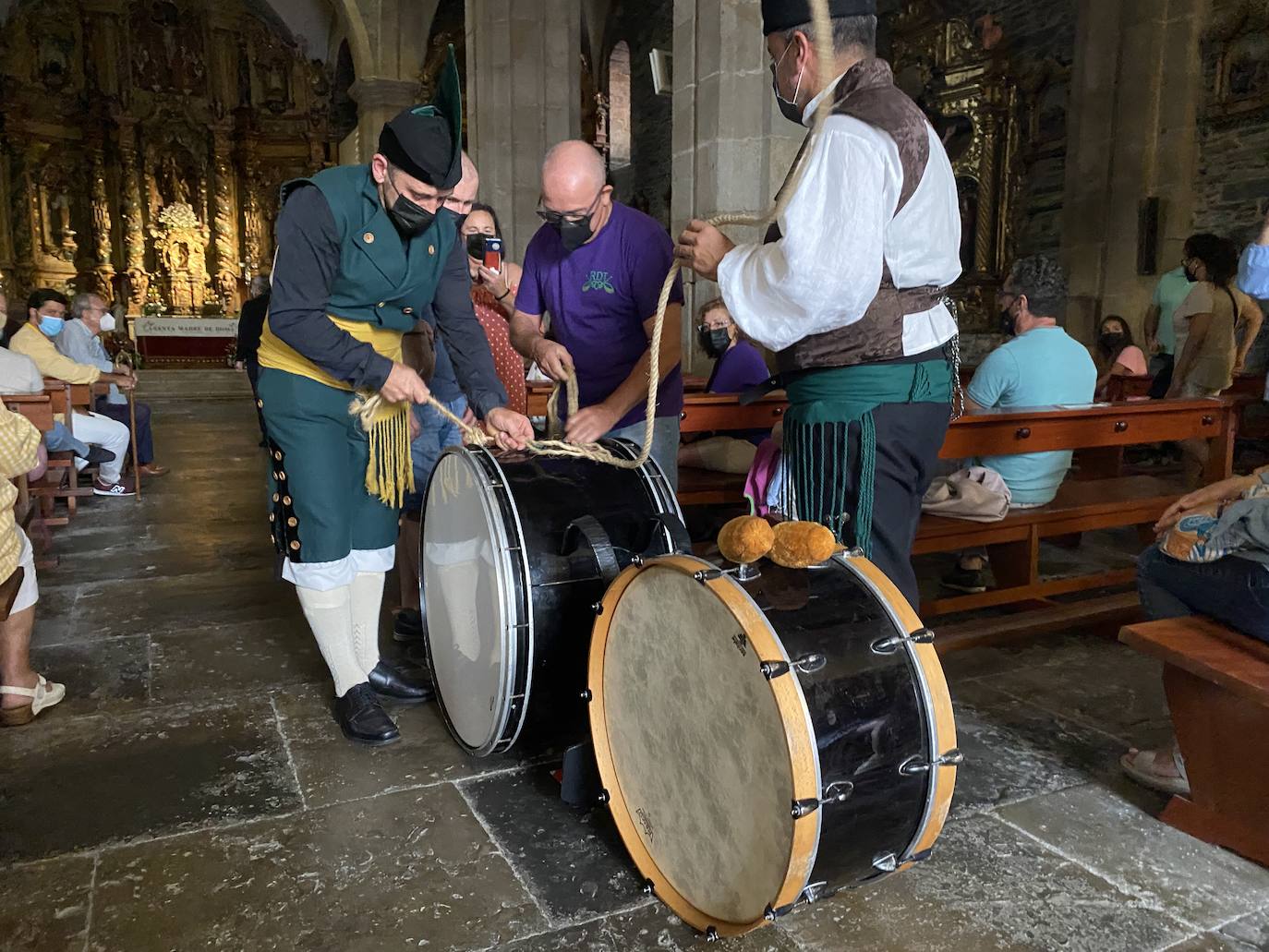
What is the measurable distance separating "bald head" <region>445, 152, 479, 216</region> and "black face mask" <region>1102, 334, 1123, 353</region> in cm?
777

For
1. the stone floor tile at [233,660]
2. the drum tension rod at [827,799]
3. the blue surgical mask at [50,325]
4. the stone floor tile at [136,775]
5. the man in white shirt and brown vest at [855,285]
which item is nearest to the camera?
the drum tension rod at [827,799]

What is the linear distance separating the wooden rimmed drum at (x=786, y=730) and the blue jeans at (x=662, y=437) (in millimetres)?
1165

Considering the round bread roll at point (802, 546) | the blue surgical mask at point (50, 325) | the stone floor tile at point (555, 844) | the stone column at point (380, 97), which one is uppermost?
the stone column at point (380, 97)

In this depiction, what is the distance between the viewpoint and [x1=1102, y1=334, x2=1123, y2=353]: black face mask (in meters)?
8.58

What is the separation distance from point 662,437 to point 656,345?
3.36 feet

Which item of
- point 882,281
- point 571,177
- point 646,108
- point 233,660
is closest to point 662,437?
point 571,177

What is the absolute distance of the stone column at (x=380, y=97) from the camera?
590 inches

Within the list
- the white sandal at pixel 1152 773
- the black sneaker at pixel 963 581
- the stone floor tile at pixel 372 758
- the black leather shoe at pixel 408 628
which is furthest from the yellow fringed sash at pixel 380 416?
the black sneaker at pixel 963 581

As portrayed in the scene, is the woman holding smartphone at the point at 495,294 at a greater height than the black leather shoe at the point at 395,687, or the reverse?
the woman holding smartphone at the point at 495,294

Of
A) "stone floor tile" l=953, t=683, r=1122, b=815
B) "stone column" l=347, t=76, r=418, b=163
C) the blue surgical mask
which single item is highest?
"stone column" l=347, t=76, r=418, b=163

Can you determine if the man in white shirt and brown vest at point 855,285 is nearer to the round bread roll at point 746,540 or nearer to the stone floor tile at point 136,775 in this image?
the round bread roll at point 746,540

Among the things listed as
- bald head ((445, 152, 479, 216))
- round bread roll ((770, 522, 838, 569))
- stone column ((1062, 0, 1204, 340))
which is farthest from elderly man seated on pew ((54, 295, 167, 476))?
stone column ((1062, 0, 1204, 340))

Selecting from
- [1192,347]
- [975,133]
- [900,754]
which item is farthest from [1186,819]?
[975,133]

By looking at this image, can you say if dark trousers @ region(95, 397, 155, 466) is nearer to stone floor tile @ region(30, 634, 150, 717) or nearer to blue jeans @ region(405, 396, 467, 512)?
stone floor tile @ region(30, 634, 150, 717)
